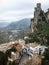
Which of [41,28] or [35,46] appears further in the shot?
[41,28]

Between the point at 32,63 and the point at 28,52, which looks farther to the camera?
the point at 28,52

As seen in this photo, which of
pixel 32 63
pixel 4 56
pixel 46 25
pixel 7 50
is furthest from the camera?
pixel 46 25

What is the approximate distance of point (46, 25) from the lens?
65625 millimetres

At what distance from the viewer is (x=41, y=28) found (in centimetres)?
6612

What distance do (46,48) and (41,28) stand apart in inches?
553

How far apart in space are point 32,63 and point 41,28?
777 inches

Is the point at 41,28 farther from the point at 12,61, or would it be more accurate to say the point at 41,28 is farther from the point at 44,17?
the point at 12,61

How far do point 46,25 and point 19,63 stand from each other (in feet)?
59.1

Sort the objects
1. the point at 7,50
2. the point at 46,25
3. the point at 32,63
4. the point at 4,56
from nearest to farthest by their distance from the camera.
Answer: the point at 32,63
the point at 4,56
the point at 7,50
the point at 46,25

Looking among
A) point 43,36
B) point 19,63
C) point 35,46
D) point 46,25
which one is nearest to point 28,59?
point 19,63

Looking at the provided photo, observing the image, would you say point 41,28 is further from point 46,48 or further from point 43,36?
point 46,48

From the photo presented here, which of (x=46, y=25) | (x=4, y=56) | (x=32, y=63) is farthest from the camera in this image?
(x=46, y=25)

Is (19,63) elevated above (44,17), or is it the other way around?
(44,17)

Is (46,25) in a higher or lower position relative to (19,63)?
higher
